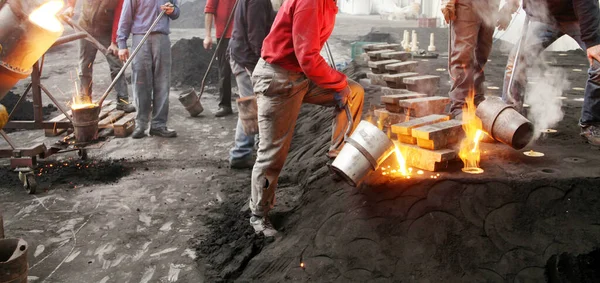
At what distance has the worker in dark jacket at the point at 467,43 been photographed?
4.61 metres

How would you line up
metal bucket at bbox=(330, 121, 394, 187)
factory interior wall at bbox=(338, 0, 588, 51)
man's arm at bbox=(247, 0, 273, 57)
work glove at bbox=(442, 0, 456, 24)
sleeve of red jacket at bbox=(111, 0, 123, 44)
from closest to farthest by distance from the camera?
1. metal bucket at bbox=(330, 121, 394, 187)
2. work glove at bbox=(442, 0, 456, 24)
3. man's arm at bbox=(247, 0, 273, 57)
4. sleeve of red jacket at bbox=(111, 0, 123, 44)
5. factory interior wall at bbox=(338, 0, 588, 51)

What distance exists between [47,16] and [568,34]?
168 inches

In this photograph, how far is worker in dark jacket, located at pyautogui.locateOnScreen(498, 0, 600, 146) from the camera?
167 inches

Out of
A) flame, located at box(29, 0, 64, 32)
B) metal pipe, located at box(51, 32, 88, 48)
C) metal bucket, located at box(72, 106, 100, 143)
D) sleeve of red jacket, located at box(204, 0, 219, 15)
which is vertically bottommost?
metal bucket, located at box(72, 106, 100, 143)

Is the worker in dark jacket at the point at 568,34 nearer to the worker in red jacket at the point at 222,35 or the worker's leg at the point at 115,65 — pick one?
the worker in red jacket at the point at 222,35

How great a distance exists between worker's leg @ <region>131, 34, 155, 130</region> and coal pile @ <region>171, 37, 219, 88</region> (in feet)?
12.0

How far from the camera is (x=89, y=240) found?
161 inches

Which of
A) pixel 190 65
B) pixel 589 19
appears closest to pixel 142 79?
pixel 190 65

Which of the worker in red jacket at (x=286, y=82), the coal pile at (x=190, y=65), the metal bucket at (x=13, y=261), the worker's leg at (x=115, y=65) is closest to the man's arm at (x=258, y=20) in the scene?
the worker in red jacket at (x=286, y=82)

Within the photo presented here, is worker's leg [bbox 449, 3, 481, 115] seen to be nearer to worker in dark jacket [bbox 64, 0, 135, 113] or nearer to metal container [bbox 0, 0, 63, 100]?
metal container [bbox 0, 0, 63, 100]

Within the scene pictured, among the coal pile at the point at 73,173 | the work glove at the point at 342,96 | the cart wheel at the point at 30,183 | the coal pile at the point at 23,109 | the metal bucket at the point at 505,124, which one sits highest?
the work glove at the point at 342,96

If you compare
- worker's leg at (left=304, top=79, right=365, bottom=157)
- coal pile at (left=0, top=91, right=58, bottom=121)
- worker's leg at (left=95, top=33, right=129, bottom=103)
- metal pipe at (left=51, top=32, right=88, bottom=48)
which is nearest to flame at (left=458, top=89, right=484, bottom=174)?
worker's leg at (left=304, top=79, right=365, bottom=157)

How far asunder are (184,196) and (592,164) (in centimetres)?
343

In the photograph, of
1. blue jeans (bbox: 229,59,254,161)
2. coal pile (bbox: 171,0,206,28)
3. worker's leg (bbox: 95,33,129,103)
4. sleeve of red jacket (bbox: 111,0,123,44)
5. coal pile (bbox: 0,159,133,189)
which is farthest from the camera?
coal pile (bbox: 171,0,206,28)
